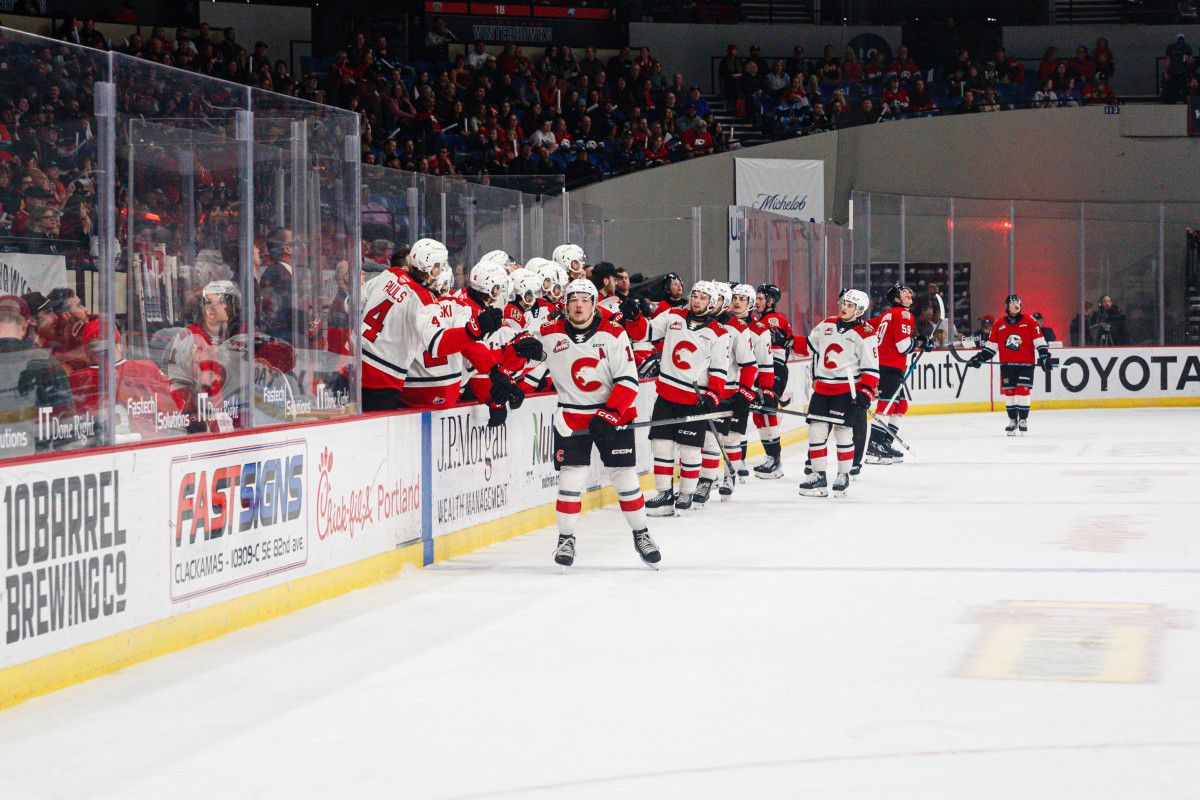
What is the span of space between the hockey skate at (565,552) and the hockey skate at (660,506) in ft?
8.26

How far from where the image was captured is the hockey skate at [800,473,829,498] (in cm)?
1205

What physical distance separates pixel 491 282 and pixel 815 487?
3.97 metres

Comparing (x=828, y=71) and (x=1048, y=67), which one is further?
(x=1048, y=67)

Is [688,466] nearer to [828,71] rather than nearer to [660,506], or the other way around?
[660,506]

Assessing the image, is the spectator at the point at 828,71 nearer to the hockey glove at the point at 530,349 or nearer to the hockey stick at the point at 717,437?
the hockey stick at the point at 717,437

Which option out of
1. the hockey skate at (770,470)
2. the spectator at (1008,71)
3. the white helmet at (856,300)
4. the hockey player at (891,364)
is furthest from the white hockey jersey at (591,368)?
the spectator at (1008,71)

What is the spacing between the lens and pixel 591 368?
27.3 feet

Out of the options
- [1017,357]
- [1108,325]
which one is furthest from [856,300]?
[1108,325]

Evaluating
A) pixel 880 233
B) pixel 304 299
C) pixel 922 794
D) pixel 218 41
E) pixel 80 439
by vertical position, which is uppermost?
pixel 218 41

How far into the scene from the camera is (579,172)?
21.0 meters

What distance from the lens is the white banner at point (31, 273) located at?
4961mm

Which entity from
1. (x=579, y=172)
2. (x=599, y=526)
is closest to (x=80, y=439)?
(x=599, y=526)

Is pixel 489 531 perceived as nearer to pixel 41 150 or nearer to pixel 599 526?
pixel 599 526

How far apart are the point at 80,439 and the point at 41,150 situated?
1053mm
